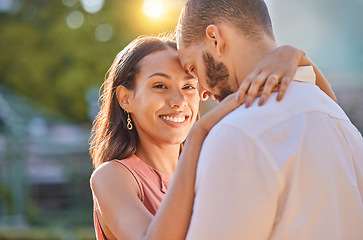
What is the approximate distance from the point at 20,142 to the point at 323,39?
7.21 meters

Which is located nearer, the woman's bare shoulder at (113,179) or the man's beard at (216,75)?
the man's beard at (216,75)

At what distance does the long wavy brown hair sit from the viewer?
2672 millimetres

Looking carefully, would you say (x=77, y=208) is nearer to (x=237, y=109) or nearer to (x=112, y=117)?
(x=112, y=117)

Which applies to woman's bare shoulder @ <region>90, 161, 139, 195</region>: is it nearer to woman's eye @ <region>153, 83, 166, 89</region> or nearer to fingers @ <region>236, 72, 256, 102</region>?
woman's eye @ <region>153, 83, 166, 89</region>

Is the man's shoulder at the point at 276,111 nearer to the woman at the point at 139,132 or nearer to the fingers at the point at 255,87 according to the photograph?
the fingers at the point at 255,87

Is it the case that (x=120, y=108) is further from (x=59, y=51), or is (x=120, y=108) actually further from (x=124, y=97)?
(x=59, y=51)

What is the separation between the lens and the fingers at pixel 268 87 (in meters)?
1.71

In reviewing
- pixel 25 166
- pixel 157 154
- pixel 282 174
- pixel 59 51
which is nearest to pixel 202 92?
pixel 157 154

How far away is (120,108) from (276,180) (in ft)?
4.49

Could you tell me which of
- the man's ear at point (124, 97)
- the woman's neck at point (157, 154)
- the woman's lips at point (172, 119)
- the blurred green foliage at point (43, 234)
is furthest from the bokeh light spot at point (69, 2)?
the woman's lips at point (172, 119)

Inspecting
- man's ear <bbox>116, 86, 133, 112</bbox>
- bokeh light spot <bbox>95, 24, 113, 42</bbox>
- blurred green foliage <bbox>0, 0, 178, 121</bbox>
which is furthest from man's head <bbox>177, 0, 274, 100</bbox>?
bokeh light spot <bbox>95, 24, 113, 42</bbox>

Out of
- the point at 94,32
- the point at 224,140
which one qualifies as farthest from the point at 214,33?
the point at 94,32

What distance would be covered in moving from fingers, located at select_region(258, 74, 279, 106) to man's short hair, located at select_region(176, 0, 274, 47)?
0.88 feet

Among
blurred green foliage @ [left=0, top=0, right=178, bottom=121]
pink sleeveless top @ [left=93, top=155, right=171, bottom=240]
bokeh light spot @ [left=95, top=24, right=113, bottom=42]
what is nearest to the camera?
pink sleeveless top @ [left=93, top=155, right=171, bottom=240]
